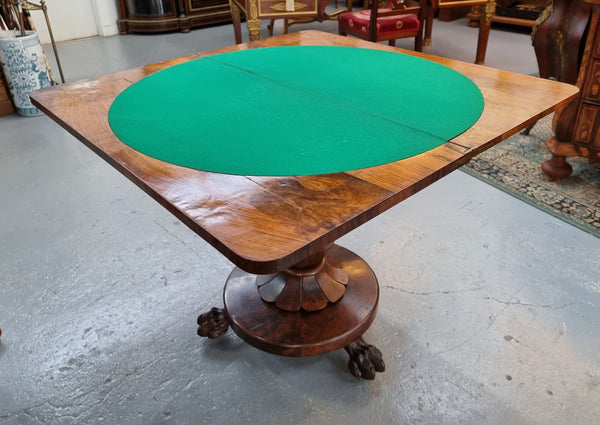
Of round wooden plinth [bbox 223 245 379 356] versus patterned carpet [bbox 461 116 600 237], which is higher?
round wooden plinth [bbox 223 245 379 356]

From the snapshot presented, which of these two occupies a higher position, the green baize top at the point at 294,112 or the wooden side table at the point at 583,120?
the green baize top at the point at 294,112

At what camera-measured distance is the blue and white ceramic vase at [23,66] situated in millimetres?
3150

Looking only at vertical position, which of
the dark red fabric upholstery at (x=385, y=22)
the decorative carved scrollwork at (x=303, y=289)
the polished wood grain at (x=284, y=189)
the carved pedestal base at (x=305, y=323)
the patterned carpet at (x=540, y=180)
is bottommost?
the patterned carpet at (x=540, y=180)

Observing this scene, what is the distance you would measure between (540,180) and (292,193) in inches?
81.7

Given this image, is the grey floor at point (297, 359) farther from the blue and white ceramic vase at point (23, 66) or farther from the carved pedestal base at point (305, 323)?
the blue and white ceramic vase at point (23, 66)

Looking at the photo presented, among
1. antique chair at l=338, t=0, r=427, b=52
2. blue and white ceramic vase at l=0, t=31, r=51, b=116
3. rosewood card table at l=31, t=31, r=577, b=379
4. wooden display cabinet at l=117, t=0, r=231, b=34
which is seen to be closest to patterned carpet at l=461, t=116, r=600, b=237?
rosewood card table at l=31, t=31, r=577, b=379

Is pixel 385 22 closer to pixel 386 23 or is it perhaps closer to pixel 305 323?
pixel 386 23

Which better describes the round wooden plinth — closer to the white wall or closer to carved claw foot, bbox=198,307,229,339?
carved claw foot, bbox=198,307,229,339

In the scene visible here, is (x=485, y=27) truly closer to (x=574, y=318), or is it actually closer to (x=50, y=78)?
(x=574, y=318)

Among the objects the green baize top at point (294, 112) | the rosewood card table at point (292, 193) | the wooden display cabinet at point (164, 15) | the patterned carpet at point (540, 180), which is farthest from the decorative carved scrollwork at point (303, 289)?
the wooden display cabinet at point (164, 15)

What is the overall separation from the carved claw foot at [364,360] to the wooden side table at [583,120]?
1634mm

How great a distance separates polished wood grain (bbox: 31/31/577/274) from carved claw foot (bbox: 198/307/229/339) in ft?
2.34

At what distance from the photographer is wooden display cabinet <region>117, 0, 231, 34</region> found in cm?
540

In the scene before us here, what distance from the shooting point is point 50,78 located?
353 centimetres
